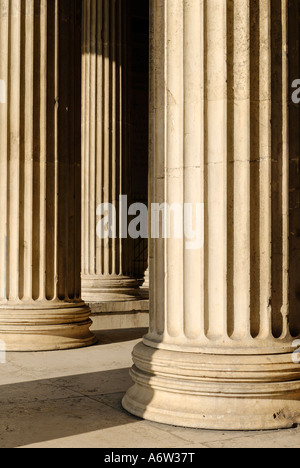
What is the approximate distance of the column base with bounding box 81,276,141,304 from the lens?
4034 centimetres

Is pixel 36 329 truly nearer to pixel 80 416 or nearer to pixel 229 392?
pixel 80 416

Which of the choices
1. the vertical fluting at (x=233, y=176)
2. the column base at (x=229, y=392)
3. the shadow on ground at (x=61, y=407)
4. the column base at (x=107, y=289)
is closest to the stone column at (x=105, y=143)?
the column base at (x=107, y=289)

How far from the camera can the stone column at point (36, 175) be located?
96.8 ft

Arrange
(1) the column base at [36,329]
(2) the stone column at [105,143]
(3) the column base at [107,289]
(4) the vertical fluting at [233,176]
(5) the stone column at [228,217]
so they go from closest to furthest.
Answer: (5) the stone column at [228,217]
(4) the vertical fluting at [233,176]
(1) the column base at [36,329]
(3) the column base at [107,289]
(2) the stone column at [105,143]

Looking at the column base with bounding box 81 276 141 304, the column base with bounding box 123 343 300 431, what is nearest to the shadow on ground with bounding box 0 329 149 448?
the column base with bounding box 123 343 300 431

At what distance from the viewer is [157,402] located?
1658 centimetres

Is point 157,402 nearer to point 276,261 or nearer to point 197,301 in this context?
point 197,301

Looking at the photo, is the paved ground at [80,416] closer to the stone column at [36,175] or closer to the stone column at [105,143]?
the stone column at [36,175]

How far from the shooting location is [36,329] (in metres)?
28.9

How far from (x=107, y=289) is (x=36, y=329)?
12.1 metres

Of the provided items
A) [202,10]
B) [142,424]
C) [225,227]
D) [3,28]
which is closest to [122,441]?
[142,424]

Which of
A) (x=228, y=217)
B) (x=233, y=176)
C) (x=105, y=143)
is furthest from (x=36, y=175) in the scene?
(x=228, y=217)

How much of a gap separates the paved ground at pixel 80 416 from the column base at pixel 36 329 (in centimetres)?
220
